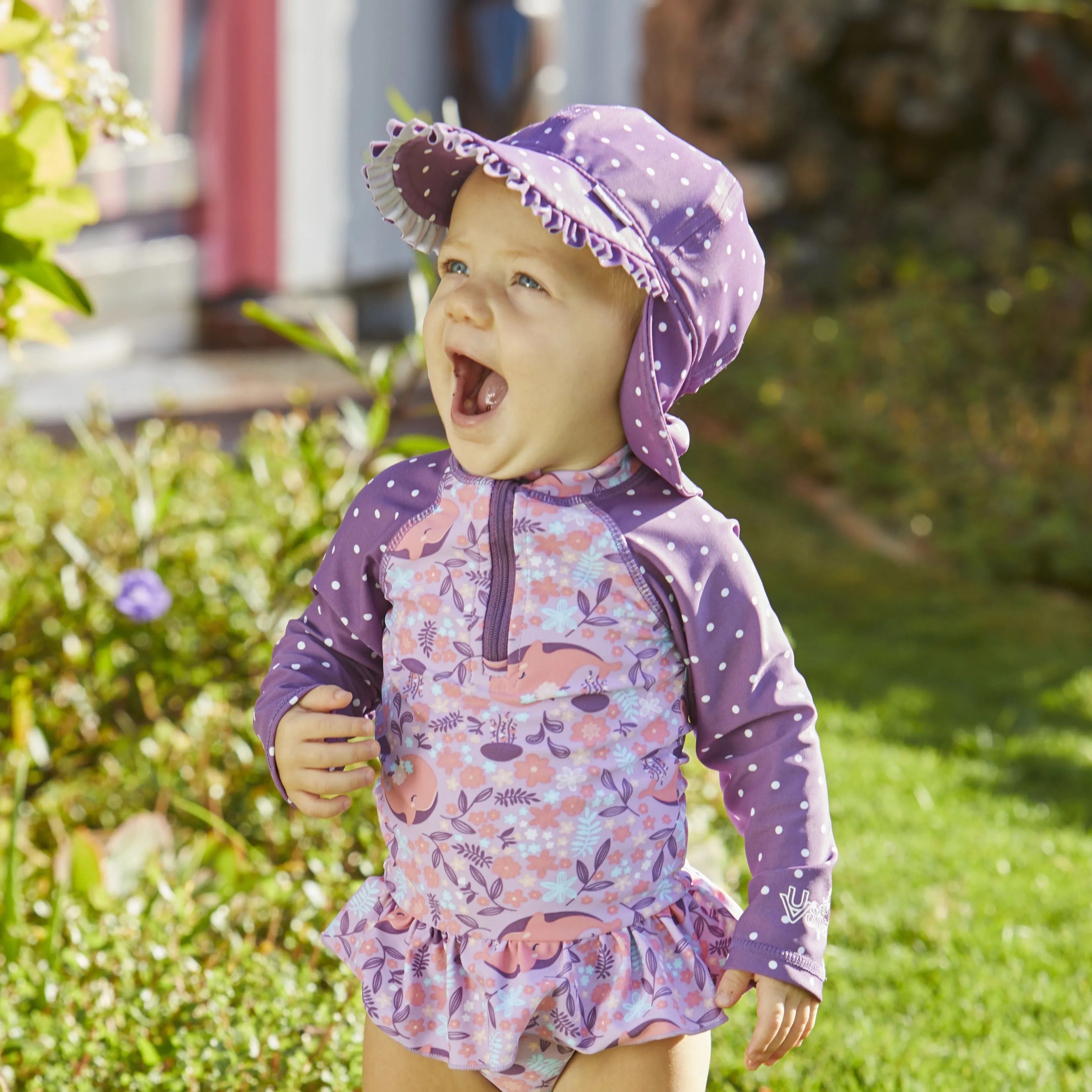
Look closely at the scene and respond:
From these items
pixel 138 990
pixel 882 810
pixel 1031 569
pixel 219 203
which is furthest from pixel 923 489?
pixel 138 990

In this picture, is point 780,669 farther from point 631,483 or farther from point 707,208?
point 707,208

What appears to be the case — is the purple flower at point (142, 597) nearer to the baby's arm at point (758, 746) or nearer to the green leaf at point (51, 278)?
the green leaf at point (51, 278)

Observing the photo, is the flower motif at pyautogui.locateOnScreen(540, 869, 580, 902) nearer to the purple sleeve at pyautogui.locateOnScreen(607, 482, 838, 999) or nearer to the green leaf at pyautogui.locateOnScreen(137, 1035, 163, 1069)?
the purple sleeve at pyautogui.locateOnScreen(607, 482, 838, 999)

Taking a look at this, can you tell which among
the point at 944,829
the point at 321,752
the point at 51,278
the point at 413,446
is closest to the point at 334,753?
the point at 321,752

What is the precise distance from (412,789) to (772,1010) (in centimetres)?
46

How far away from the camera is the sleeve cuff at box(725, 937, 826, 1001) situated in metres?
1.41

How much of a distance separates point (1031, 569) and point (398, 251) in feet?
16.3

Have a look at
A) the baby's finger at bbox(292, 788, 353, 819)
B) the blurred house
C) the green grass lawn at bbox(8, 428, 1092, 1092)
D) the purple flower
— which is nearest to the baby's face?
the baby's finger at bbox(292, 788, 353, 819)

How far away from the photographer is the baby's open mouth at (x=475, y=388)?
4.87 feet

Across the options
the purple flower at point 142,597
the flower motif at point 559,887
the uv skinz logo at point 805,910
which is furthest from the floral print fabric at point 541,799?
the purple flower at point 142,597

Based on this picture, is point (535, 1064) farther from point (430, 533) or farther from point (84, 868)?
point (84, 868)

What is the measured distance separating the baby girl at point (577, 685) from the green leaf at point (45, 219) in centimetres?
68

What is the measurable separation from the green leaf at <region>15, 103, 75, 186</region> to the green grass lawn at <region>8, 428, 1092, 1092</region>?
1131mm

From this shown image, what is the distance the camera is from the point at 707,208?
1.46 m
